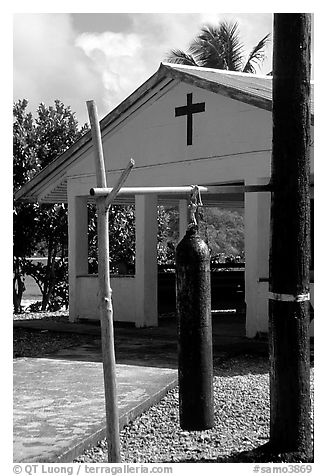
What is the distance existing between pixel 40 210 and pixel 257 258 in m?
8.43

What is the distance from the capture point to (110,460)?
4566 mm

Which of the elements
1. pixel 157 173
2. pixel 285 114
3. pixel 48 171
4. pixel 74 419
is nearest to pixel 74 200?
pixel 48 171

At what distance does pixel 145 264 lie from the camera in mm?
12852

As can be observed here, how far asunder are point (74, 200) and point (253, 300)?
4651 mm

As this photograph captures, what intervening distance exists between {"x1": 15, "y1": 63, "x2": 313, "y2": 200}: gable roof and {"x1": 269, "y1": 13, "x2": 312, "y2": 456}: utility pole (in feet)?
15.1

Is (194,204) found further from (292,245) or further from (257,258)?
(257,258)

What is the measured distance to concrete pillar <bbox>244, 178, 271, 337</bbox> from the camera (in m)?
10.9

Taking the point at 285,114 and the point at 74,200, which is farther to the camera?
the point at 74,200

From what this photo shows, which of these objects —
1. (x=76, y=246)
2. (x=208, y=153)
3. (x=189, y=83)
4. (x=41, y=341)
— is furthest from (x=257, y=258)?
(x=76, y=246)

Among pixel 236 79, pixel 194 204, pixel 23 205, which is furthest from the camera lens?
pixel 23 205

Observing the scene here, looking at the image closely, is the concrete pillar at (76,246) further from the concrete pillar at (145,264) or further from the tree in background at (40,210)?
the tree in background at (40,210)

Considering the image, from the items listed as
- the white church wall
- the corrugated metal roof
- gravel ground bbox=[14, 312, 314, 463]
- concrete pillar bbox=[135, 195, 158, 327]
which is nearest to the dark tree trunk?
the white church wall

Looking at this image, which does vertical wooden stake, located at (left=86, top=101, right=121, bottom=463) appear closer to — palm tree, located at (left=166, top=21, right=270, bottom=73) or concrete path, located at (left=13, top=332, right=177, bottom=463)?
concrete path, located at (left=13, top=332, right=177, bottom=463)
